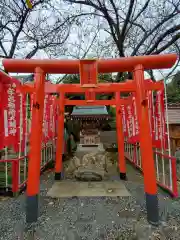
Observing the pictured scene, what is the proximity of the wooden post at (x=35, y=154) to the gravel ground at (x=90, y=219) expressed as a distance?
0.26m

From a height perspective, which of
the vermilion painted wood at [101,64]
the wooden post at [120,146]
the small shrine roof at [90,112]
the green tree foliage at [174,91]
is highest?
the green tree foliage at [174,91]

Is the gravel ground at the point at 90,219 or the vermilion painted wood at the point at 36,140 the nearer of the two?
the gravel ground at the point at 90,219

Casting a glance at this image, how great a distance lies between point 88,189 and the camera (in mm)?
4664

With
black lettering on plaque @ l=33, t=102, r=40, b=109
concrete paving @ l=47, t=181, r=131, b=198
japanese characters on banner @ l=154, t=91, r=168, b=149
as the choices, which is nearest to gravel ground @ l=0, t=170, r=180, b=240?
concrete paving @ l=47, t=181, r=131, b=198

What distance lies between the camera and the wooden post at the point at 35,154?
10.1ft

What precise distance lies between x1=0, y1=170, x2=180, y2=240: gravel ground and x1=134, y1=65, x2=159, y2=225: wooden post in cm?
26

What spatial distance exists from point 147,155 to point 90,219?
155 cm

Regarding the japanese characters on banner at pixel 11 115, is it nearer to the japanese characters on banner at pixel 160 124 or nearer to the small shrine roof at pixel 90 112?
the japanese characters on banner at pixel 160 124

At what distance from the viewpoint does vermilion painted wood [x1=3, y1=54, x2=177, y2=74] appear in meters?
3.39

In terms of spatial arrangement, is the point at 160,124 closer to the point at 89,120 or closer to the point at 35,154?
the point at 35,154

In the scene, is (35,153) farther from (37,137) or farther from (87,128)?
(87,128)

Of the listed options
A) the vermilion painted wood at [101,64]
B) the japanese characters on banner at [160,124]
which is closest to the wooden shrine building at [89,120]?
the japanese characters on banner at [160,124]

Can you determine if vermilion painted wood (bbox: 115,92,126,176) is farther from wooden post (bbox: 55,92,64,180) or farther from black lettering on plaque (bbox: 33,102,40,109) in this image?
black lettering on plaque (bbox: 33,102,40,109)

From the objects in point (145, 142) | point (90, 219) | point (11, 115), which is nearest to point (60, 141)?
point (11, 115)
